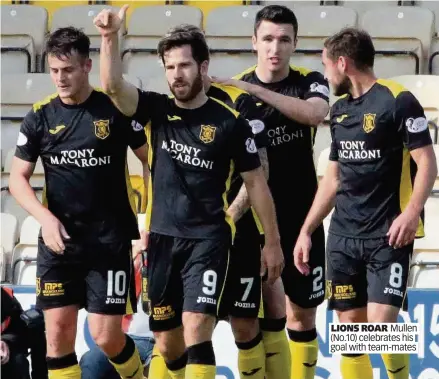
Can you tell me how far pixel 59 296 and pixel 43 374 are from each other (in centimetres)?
119

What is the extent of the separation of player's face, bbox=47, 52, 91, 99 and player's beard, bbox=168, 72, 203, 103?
2.31ft

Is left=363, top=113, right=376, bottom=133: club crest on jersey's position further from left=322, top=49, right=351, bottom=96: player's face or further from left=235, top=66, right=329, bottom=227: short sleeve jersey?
left=235, top=66, right=329, bottom=227: short sleeve jersey

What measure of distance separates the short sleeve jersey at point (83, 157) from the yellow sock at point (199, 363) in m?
1.05

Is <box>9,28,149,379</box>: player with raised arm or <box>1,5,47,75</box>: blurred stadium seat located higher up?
<box>1,5,47,75</box>: blurred stadium seat

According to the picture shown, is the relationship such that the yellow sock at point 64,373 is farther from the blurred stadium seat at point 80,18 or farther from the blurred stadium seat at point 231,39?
the blurred stadium seat at point 80,18

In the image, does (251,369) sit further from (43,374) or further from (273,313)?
(43,374)

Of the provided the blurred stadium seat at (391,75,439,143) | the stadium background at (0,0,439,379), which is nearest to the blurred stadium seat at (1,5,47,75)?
the stadium background at (0,0,439,379)

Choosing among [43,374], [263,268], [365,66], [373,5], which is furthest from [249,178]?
[373,5]

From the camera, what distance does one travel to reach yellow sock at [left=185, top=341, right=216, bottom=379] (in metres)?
6.30

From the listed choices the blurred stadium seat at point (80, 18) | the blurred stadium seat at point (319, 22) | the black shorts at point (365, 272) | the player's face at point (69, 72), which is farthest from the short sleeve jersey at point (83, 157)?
the blurred stadium seat at point (80, 18)

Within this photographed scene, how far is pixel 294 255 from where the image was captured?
739 centimetres

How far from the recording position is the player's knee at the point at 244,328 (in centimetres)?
710

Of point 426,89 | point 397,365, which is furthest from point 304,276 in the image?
point 426,89

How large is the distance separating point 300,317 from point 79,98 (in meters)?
1.97
